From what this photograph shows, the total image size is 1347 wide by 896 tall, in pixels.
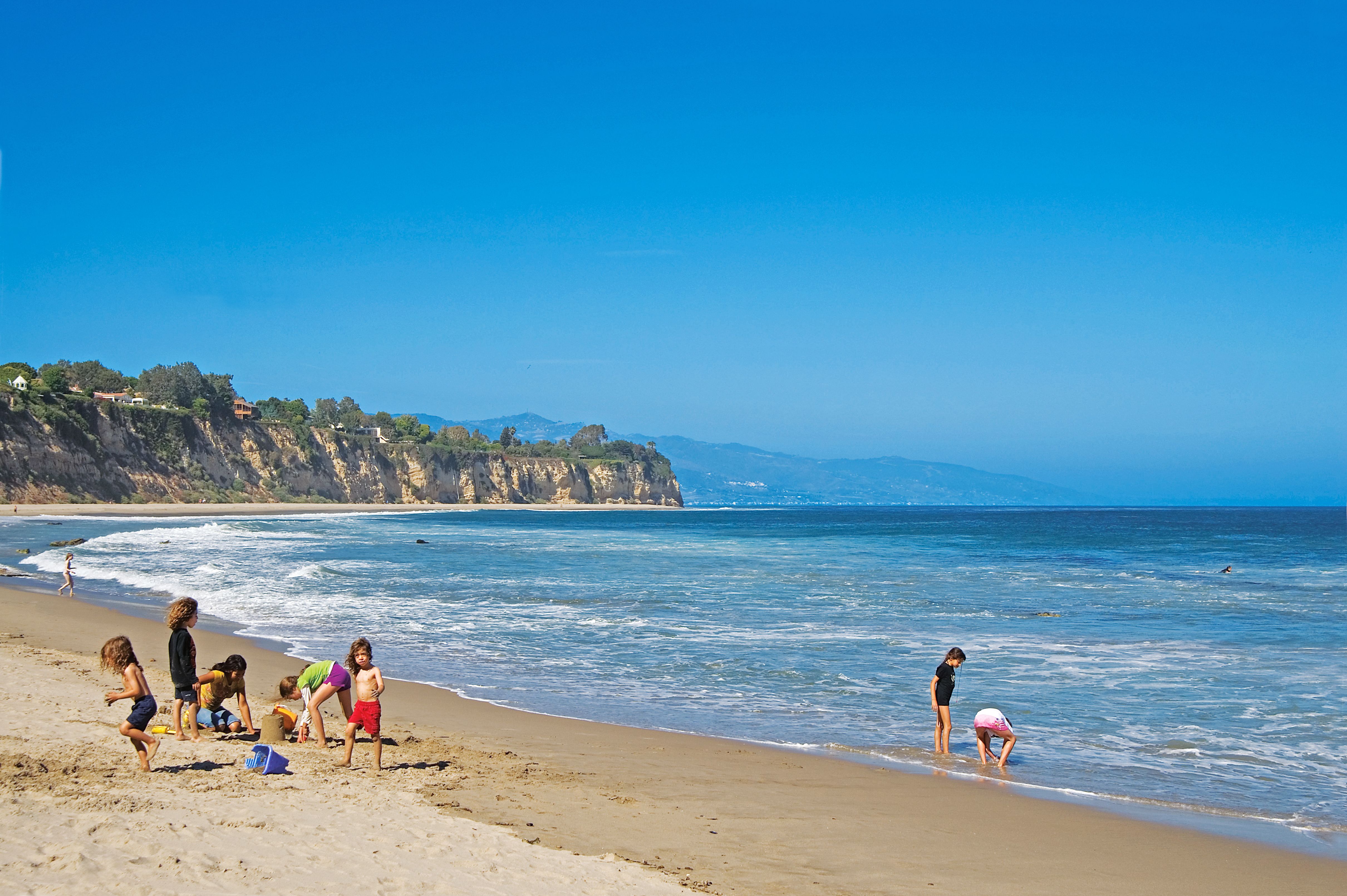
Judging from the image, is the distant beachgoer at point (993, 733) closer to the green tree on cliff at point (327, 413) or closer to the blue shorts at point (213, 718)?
the blue shorts at point (213, 718)

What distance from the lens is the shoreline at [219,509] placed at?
7088 cm

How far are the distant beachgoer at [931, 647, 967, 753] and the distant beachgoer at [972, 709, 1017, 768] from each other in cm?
34

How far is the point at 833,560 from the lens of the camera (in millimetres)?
39125

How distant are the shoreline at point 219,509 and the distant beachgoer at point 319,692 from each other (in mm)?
66118

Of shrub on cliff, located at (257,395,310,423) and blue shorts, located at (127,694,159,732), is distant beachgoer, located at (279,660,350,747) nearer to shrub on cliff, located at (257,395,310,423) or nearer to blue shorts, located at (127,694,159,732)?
blue shorts, located at (127,694,159,732)

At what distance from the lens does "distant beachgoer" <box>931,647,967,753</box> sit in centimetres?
945

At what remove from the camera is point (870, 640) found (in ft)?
54.6

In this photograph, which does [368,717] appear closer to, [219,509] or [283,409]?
[219,509]

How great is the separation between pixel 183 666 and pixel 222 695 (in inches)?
29.4

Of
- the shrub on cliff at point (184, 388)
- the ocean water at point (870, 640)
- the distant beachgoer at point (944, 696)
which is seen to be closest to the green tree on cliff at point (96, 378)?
the shrub on cliff at point (184, 388)

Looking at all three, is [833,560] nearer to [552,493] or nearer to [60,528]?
[60,528]

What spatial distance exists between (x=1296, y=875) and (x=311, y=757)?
7.01m

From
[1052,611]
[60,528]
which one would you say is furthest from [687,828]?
[60,528]

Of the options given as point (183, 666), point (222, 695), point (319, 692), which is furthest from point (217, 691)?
point (319, 692)
